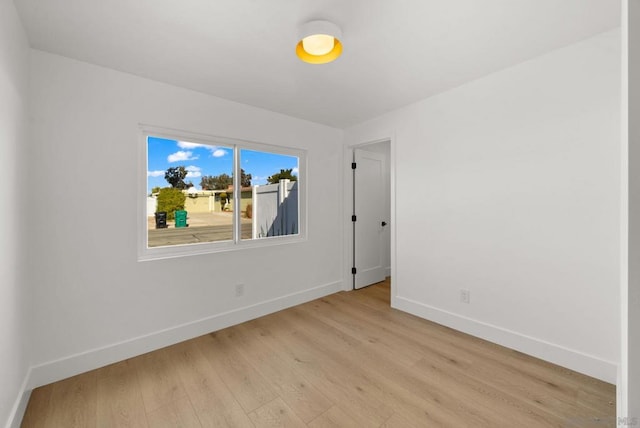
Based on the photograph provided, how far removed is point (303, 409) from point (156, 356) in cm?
142

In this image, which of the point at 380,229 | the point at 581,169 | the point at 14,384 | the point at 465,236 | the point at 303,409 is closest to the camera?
the point at 14,384

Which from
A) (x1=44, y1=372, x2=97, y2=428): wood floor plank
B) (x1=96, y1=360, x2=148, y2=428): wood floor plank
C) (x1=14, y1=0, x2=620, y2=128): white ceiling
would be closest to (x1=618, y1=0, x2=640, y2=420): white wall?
(x1=14, y1=0, x2=620, y2=128): white ceiling

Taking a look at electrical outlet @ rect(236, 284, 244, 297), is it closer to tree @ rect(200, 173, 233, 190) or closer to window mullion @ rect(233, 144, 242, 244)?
window mullion @ rect(233, 144, 242, 244)

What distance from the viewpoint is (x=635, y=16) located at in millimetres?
760

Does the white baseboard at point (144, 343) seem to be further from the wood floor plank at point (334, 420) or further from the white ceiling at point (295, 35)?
the white ceiling at point (295, 35)

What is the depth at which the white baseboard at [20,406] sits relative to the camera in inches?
57.8

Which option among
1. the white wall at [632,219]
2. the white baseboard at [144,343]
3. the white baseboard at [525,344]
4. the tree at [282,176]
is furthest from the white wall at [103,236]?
the white wall at [632,219]

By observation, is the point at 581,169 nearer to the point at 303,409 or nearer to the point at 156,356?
the point at 303,409

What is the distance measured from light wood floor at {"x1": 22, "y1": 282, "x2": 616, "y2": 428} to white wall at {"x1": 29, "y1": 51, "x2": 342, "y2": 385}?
234 millimetres

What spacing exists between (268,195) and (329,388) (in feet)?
7.22

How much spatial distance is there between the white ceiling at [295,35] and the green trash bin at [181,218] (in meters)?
1.20

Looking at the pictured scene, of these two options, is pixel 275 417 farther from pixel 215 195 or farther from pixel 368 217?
pixel 368 217

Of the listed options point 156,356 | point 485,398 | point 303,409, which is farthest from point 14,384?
point 485,398

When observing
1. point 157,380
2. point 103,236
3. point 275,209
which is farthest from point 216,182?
point 157,380
